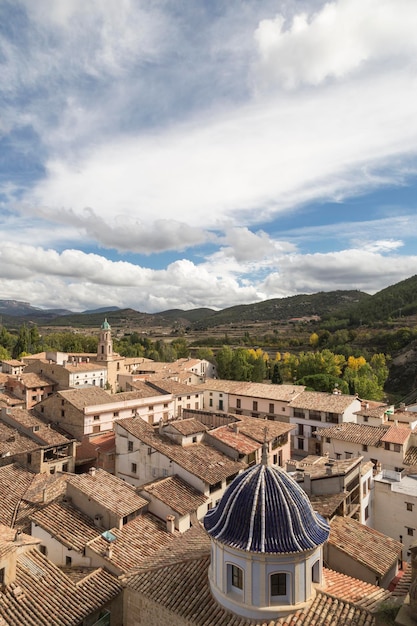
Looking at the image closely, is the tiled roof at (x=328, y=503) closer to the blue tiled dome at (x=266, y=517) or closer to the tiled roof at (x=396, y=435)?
the blue tiled dome at (x=266, y=517)

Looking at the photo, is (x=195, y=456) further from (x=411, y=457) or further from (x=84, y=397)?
(x=84, y=397)

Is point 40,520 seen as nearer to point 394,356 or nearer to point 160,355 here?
point 160,355

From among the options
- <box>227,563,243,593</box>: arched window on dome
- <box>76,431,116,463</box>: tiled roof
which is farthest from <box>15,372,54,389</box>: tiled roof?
<box>227,563,243,593</box>: arched window on dome

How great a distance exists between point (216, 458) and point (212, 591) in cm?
1509

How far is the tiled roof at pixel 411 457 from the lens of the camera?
103 ft

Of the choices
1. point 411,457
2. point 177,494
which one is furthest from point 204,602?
point 411,457

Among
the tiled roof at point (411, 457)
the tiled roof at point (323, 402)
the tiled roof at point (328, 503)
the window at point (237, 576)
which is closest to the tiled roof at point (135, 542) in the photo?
the window at point (237, 576)

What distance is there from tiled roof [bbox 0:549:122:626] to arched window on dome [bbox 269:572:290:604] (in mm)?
7695

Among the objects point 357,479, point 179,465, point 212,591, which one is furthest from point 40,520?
point 357,479

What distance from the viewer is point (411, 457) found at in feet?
104

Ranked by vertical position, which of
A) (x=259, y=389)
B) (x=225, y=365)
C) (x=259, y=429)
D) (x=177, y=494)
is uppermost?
(x=225, y=365)

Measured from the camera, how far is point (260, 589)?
1191cm

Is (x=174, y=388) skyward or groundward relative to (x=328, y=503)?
skyward

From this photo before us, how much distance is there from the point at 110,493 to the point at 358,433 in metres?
20.6
